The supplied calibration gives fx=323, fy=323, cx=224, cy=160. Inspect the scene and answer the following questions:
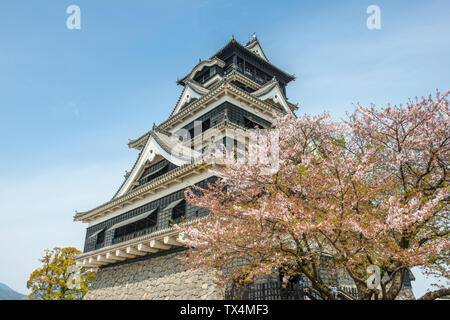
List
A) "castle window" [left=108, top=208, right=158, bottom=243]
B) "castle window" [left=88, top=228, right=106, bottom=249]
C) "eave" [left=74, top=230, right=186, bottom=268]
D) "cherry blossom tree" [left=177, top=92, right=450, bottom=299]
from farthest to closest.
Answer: "castle window" [left=88, top=228, right=106, bottom=249], "castle window" [left=108, top=208, right=158, bottom=243], "eave" [left=74, top=230, right=186, bottom=268], "cherry blossom tree" [left=177, top=92, right=450, bottom=299]

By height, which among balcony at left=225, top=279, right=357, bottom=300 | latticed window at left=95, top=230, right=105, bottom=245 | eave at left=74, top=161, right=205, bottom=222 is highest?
eave at left=74, top=161, right=205, bottom=222

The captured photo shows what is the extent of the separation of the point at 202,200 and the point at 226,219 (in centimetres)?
153

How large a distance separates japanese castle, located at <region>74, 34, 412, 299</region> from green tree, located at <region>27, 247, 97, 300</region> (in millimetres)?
10793

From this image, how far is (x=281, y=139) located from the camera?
1254 cm

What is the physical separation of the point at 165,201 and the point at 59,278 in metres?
21.5

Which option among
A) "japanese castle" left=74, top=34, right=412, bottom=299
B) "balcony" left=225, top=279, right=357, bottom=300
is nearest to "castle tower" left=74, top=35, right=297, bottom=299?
"japanese castle" left=74, top=34, right=412, bottom=299

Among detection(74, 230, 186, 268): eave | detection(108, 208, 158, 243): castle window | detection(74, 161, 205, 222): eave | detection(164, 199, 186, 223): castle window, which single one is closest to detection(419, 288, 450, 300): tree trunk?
detection(74, 230, 186, 268): eave

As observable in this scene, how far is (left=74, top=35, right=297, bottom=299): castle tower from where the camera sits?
17.4m

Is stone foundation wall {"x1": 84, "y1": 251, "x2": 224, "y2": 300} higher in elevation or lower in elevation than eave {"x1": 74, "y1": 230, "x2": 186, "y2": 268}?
lower

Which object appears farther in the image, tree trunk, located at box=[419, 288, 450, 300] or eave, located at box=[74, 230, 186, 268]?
eave, located at box=[74, 230, 186, 268]

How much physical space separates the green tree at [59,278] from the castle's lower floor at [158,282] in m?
11.1

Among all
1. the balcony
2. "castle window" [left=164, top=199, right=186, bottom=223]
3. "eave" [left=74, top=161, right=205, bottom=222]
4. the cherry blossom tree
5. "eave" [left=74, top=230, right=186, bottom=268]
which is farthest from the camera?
"castle window" [left=164, top=199, right=186, bottom=223]

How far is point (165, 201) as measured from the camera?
19.5 meters

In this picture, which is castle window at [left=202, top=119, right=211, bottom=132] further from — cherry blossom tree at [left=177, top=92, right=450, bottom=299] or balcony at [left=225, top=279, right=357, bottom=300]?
balcony at [left=225, top=279, right=357, bottom=300]
